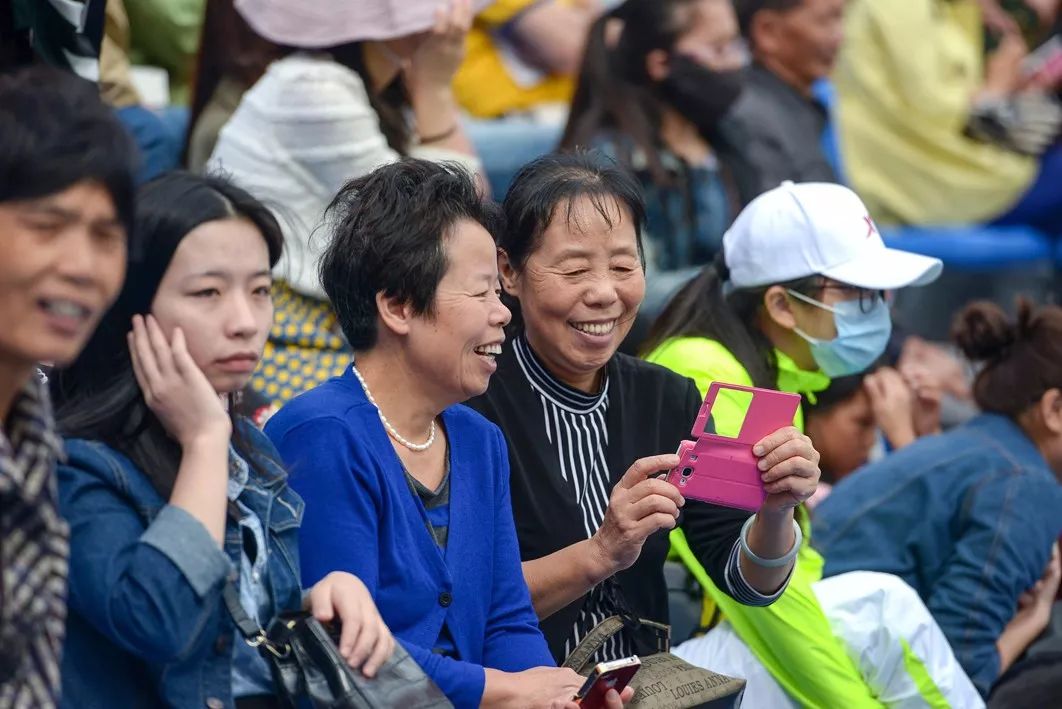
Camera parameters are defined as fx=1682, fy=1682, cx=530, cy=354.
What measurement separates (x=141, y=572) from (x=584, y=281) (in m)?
1.32

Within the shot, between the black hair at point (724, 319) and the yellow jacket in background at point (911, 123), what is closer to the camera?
the black hair at point (724, 319)

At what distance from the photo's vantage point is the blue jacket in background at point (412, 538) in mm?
2762

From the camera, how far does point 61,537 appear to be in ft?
7.04

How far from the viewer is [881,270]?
404 cm

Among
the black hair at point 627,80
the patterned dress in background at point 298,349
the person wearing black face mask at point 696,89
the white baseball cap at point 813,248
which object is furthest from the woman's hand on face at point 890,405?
the patterned dress in background at point 298,349

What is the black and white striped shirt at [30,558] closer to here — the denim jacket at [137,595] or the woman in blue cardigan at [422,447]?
the denim jacket at [137,595]

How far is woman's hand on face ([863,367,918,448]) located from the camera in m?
5.38

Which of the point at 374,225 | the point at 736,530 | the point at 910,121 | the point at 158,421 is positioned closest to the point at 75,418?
the point at 158,421

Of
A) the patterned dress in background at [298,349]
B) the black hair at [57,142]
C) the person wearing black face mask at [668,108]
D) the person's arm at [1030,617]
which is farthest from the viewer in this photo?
the person wearing black face mask at [668,108]

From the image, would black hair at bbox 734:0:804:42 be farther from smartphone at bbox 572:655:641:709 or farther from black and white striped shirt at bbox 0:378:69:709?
black and white striped shirt at bbox 0:378:69:709

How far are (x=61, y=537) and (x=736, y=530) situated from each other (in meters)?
1.69

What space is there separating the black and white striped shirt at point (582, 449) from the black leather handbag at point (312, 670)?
911mm

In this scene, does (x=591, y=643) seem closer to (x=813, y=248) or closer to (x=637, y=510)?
(x=637, y=510)

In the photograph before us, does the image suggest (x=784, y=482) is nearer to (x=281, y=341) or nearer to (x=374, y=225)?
(x=374, y=225)
